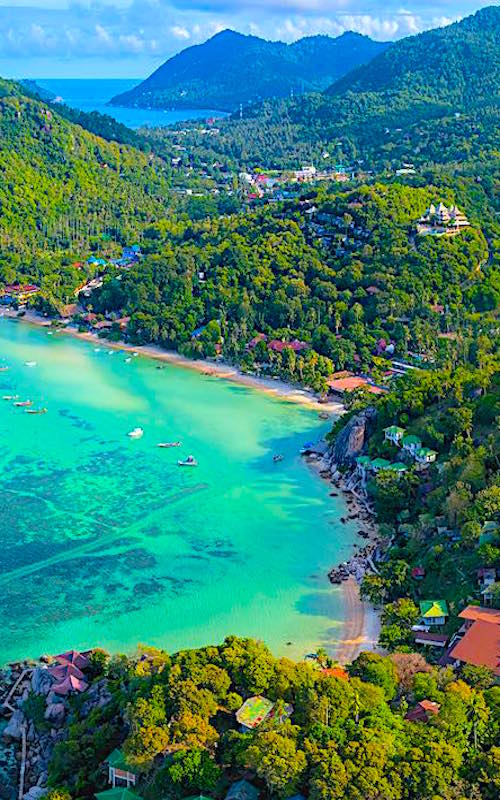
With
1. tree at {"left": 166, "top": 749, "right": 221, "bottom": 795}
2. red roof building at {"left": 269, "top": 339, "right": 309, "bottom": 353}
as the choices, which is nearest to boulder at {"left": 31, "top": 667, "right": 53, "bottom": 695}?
tree at {"left": 166, "top": 749, "right": 221, "bottom": 795}

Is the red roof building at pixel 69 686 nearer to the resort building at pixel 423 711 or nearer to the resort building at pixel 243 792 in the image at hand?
the resort building at pixel 243 792

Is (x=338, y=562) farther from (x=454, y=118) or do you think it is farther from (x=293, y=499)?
(x=454, y=118)

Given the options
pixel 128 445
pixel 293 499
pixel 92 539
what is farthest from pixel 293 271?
pixel 92 539

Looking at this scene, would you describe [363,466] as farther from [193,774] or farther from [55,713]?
[193,774]

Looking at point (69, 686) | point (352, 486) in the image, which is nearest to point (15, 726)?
point (69, 686)

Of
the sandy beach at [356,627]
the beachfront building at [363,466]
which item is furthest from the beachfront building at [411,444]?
the sandy beach at [356,627]
